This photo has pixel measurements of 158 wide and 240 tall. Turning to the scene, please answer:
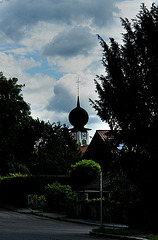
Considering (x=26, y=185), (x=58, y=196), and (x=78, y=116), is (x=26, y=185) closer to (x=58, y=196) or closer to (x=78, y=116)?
(x=58, y=196)

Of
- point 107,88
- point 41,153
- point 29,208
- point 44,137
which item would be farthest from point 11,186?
point 107,88

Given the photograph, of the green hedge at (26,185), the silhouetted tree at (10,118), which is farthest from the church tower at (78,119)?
the green hedge at (26,185)

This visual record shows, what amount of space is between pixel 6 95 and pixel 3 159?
7.95m

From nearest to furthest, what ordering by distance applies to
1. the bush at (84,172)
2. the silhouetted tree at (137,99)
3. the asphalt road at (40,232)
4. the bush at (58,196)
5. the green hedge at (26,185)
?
1. the asphalt road at (40,232)
2. the silhouetted tree at (137,99)
3. the bush at (58,196)
4. the bush at (84,172)
5. the green hedge at (26,185)

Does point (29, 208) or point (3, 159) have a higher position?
point (3, 159)

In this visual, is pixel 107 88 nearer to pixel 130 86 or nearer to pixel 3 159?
pixel 130 86

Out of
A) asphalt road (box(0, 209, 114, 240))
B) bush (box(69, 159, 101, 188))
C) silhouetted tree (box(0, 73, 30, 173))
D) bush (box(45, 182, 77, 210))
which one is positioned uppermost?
silhouetted tree (box(0, 73, 30, 173))

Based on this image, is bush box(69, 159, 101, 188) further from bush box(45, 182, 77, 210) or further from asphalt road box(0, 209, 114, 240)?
asphalt road box(0, 209, 114, 240)

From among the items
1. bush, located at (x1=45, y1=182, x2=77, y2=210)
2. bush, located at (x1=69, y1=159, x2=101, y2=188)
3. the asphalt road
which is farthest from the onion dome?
the asphalt road

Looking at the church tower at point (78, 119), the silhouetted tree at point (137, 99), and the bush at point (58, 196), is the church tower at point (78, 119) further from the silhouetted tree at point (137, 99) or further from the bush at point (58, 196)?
the silhouetted tree at point (137, 99)

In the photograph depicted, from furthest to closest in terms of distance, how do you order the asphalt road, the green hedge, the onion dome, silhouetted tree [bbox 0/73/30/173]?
the onion dome < silhouetted tree [bbox 0/73/30/173] < the green hedge < the asphalt road

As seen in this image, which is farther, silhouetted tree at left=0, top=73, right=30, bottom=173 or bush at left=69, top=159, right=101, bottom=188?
silhouetted tree at left=0, top=73, right=30, bottom=173

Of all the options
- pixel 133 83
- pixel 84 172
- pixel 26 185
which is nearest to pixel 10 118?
pixel 26 185

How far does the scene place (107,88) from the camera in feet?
54.3
